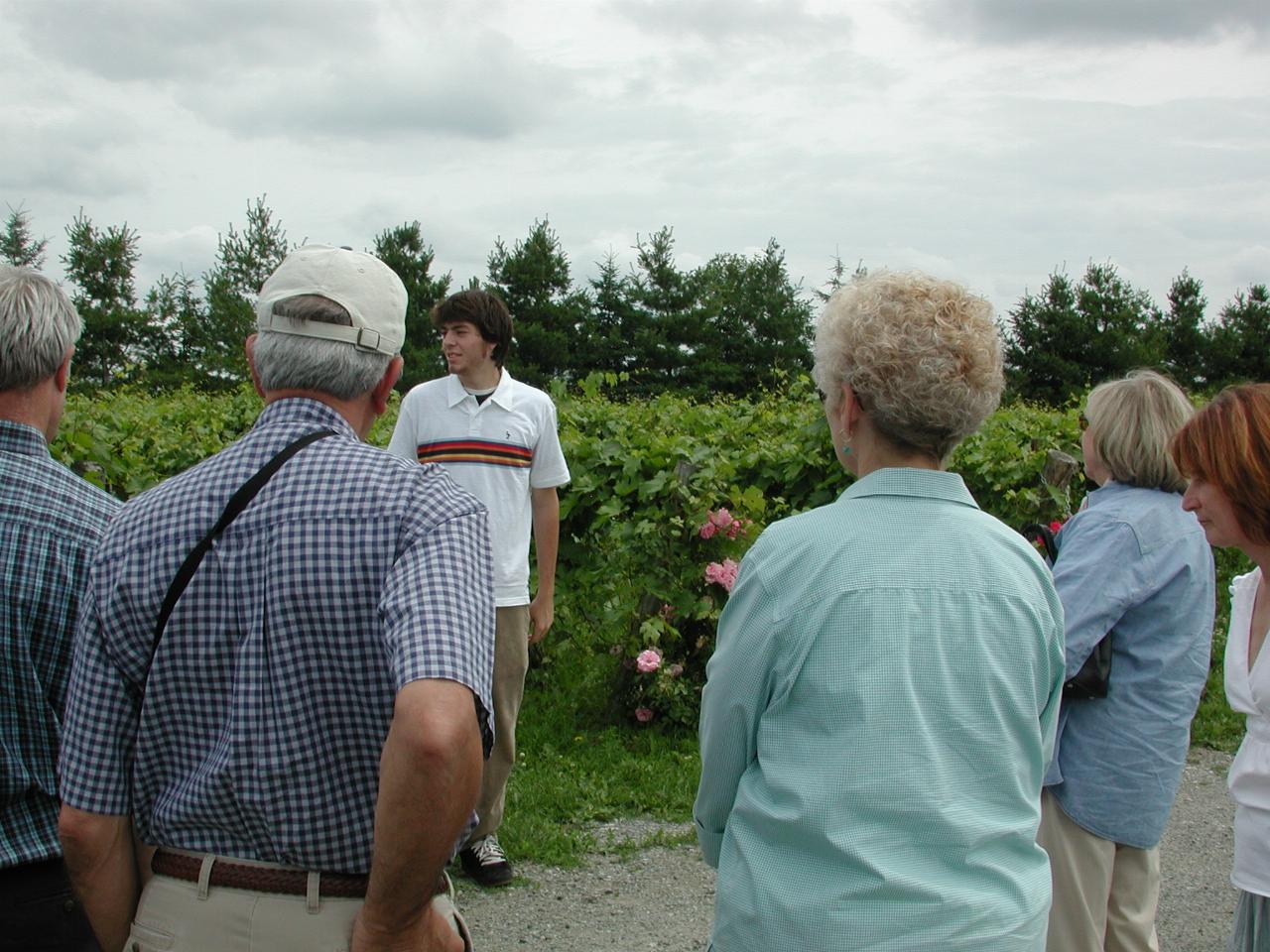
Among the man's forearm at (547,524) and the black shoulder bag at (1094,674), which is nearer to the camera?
the black shoulder bag at (1094,674)

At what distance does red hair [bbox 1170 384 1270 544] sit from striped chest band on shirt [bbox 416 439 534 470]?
8.16 feet

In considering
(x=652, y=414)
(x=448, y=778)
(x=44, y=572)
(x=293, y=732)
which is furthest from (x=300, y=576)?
(x=652, y=414)

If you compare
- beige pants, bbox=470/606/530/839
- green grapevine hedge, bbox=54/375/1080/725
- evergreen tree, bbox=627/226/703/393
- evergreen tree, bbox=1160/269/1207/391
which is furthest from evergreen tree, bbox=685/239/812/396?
beige pants, bbox=470/606/530/839

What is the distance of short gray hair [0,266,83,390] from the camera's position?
6.53ft

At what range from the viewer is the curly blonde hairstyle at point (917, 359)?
1.80 meters

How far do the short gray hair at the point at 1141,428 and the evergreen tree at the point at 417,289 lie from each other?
34250 millimetres

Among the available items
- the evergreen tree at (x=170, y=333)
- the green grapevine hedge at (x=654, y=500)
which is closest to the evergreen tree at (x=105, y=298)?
the evergreen tree at (x=170, y=333)

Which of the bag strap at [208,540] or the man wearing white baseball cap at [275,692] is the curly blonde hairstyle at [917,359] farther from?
the bag strap at [208,540]

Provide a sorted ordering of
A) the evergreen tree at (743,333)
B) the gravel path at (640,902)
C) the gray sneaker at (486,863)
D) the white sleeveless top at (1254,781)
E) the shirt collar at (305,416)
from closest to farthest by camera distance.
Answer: the shirt collar at (305,416) < the white sleeveless top at (1254,781) < the gravel path at (640,902) < the gray sneaker at (486,863) < the evergreen tree at (743,333)

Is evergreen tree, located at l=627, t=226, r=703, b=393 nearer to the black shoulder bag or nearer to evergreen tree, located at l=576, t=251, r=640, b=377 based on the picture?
evergreen tree, located at l=576, t=251, r=640, b=377

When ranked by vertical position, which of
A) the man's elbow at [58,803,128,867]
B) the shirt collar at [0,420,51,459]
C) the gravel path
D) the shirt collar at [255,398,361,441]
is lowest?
the gravel path

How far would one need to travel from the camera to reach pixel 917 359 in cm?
179

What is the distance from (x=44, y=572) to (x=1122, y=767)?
2.42 m

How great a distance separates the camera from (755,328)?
47531 millimetres
